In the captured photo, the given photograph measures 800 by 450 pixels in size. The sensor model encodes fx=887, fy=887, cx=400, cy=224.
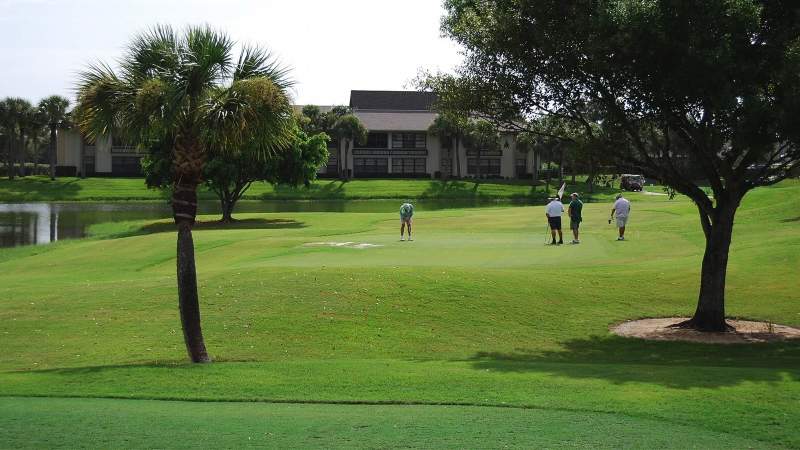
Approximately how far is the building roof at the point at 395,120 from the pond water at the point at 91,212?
31.4m

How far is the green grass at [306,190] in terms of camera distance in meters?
103

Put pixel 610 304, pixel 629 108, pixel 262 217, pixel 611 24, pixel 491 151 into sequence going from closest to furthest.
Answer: pixel 611 24, pixel 629 108, pixel 610 304, pixel 262 217, pixel 491 151

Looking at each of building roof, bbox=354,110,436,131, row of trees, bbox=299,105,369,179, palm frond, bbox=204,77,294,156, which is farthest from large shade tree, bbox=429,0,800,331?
building roof, bbox=354,110,436,131

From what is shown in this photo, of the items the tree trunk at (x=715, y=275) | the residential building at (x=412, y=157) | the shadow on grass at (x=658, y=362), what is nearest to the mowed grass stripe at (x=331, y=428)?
the shadow on grass at (x=658, y=362)

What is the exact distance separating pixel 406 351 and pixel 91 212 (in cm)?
6715

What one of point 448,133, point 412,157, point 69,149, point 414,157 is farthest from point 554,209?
point 69,149

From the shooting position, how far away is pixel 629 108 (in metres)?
19.4

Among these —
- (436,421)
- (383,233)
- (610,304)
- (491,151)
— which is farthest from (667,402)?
(491,151)

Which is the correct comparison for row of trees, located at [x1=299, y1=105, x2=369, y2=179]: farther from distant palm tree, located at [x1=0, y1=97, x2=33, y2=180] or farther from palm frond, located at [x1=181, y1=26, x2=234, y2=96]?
palm frond, located at [x1=181, y1=26, x2=234, y2=96]

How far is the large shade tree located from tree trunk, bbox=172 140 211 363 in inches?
286

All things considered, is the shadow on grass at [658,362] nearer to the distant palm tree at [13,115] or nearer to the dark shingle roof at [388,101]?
the distant palm tree at [13,115]

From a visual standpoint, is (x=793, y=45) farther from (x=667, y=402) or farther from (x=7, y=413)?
(x=7, y=413)

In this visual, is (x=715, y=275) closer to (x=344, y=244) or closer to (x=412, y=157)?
(x=344, y=244)

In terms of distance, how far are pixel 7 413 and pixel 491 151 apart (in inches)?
4877
